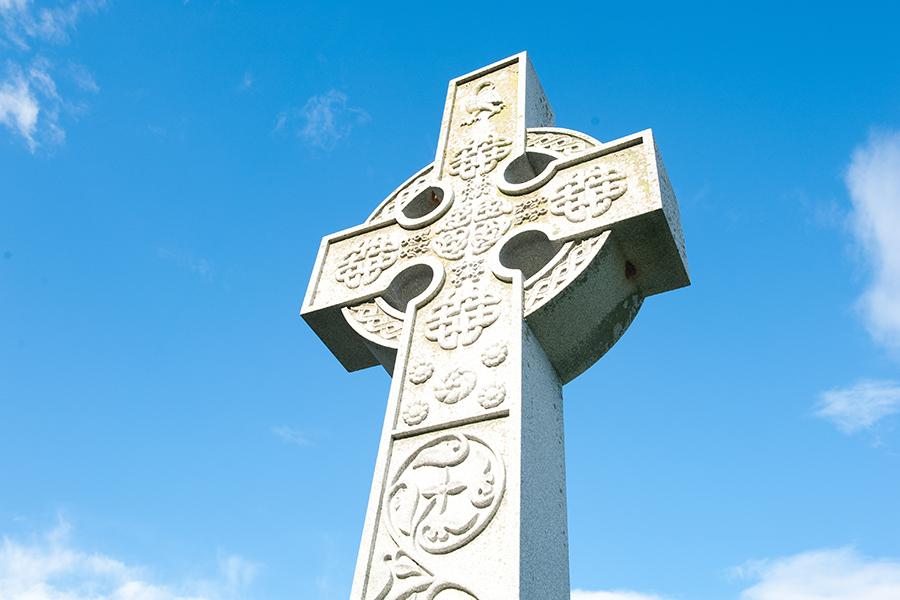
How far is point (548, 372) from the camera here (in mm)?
3850

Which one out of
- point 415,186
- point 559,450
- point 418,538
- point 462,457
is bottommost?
point 418,538

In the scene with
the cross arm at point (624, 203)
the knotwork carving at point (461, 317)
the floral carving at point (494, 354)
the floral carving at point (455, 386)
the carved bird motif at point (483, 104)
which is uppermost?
the carved bird motif at point (483, 104)

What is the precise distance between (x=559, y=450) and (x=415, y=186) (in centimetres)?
206

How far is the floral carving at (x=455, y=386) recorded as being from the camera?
3539mm

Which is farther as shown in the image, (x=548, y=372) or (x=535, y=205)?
(x=535, y=205)

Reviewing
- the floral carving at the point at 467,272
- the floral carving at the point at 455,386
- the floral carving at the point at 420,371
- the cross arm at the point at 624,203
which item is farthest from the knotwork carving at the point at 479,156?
the floral carving at the point at 455,386

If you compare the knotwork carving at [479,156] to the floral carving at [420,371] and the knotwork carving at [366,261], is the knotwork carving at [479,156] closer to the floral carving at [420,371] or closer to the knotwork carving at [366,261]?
the knotwork carving at [366,261]

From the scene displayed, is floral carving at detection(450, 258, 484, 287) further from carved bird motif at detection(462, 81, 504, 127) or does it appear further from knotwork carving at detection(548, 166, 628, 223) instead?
carved bird motif at detection(462, 81, 504, 127)

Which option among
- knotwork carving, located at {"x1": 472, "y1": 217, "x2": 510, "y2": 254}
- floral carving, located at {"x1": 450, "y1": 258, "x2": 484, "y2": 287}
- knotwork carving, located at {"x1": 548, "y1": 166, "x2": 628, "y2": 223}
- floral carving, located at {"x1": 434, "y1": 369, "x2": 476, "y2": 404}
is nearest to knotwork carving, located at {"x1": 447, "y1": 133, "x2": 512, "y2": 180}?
knotwork carving, located at {"x1": 472, "y1": 217, "x2": 510, "y2": 254}

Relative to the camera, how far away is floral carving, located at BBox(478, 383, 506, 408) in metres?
3.40

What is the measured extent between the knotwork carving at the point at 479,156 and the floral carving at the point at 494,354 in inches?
54.7

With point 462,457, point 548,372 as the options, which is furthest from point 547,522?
point 548,372

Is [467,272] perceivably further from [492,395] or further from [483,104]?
[483,104]

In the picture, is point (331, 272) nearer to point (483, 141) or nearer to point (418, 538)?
point (483, 141)
